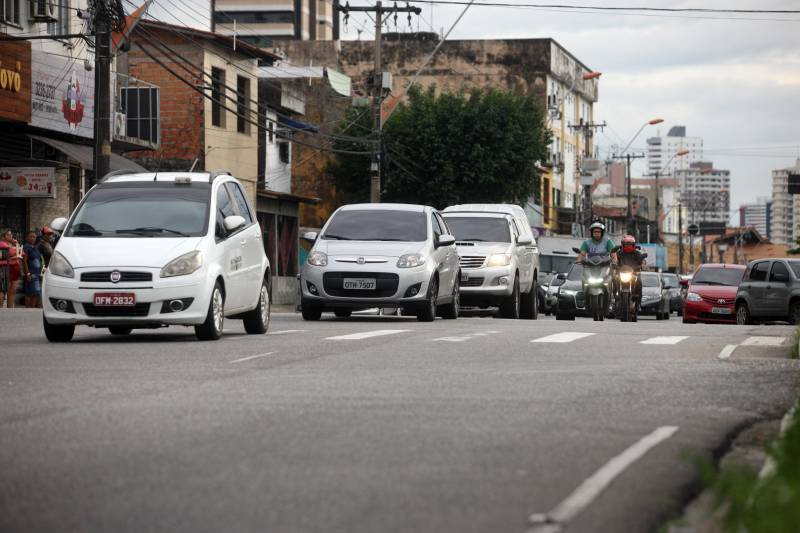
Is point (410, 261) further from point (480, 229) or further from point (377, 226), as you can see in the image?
point (480, 229)

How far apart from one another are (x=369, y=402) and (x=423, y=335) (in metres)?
7.45

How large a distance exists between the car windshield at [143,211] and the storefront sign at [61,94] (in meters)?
16.6

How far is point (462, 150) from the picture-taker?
61625 millimetres

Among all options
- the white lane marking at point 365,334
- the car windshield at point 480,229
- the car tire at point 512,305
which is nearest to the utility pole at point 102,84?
the car windshield at point 480,229

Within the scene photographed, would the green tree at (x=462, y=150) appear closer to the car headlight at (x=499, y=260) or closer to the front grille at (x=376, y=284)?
the car headlight at (x=499, y=260)

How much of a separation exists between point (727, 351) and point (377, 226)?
331 inches

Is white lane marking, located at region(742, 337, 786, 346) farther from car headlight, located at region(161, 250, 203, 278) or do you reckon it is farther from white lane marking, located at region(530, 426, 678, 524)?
white lane marking, located at region(530, 426, 678, 524)

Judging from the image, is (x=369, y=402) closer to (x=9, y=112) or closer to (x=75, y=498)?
(x=75, y=498)

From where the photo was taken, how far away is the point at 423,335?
17.3 m

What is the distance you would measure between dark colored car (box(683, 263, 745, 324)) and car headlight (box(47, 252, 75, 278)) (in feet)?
73.1

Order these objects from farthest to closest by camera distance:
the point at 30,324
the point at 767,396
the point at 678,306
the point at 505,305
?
the point at 678,306 < the point at 505,305 < the point at 30,324 < the point at 767,396

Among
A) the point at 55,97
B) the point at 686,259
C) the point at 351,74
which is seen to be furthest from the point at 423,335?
the point at 686,259

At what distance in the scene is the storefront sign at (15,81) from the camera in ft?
102

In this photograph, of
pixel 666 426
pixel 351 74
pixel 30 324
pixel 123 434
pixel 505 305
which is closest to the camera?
pixel 123 434
